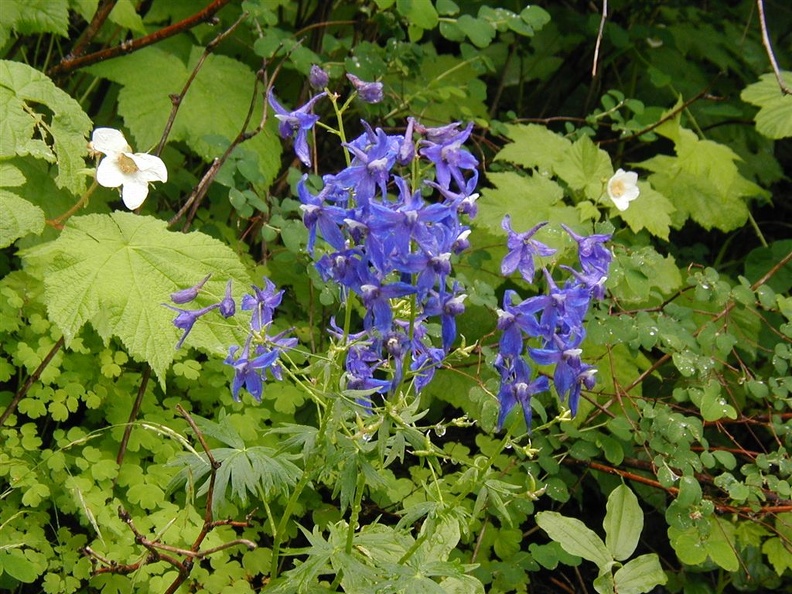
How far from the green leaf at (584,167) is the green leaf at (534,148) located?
0.17 ft

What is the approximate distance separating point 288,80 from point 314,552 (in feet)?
6.56

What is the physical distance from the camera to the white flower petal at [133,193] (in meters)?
1.93

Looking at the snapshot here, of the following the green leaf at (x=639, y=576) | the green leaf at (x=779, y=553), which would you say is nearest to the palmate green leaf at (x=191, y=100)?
the green leaf at (x=639, y=576)

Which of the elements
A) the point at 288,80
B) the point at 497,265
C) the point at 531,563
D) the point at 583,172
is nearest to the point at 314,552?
the point at 531,563

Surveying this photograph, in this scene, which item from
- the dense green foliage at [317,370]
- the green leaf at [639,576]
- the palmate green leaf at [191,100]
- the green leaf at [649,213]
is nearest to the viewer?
the dense green foliage at [317,370]

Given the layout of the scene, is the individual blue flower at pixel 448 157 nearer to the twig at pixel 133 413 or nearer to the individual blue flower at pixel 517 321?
the individual blue flower at pixel 517 321

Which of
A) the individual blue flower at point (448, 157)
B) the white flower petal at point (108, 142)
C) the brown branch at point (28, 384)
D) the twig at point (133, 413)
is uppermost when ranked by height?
the individual blue flower at point (448, 157)

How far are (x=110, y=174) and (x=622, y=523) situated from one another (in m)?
1.36

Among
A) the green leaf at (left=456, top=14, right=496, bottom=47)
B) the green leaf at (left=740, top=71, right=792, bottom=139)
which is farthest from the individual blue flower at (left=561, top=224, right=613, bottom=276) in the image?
the green leaf at (left=740, top=71, right=792, bottom=139)

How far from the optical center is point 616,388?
241 cm

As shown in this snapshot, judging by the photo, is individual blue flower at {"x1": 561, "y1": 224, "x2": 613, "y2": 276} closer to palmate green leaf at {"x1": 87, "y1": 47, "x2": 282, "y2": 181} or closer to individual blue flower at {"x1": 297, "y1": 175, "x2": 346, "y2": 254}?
individual blue flower at {"x1": 297, "y1": 175, "x2": 346, "y2": 254}

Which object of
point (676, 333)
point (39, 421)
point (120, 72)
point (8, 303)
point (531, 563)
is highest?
point (120, 72)

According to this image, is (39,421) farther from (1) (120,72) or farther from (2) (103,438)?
(1) (120,72)

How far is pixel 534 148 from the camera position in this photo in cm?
283
